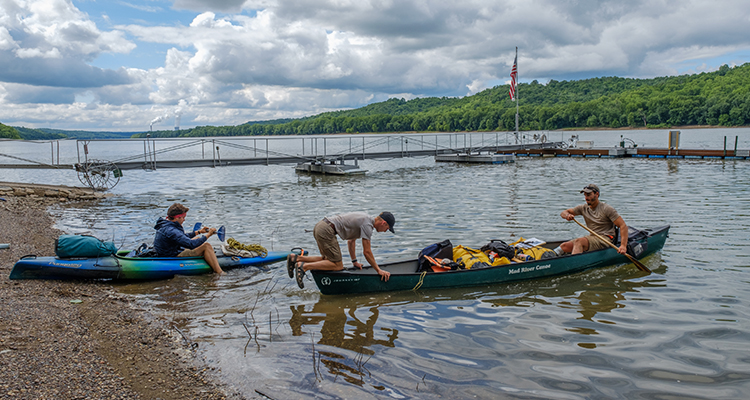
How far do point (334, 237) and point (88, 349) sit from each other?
395 cm

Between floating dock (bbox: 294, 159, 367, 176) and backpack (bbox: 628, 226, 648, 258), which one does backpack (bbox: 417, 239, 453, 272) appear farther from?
floating dock (bbox: 294, 159, 367, 176)

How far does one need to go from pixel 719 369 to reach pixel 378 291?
5.01 meters

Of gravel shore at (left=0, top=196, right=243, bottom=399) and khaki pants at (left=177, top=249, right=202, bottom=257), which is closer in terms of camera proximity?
gravel shore at (left=0, top=196, right=243, bottom=399)

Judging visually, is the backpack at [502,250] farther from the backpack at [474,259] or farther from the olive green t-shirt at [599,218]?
the olive green t-shirt at [599,218]

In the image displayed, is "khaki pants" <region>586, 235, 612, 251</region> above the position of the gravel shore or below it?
above

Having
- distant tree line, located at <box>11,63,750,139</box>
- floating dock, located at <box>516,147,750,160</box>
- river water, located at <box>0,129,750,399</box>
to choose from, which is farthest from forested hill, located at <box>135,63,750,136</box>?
river water, located at <box>0,129,750,399</box>

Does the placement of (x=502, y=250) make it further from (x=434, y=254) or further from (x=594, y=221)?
(x=594, y=221)

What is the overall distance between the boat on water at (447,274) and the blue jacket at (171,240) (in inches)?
121

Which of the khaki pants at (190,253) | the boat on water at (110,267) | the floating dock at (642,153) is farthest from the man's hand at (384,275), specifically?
the floating dock at (642,153)

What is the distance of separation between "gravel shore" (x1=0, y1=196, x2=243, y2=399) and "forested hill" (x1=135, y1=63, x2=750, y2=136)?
121 meters

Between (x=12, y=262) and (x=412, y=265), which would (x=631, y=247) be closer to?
(x=412, y=265)

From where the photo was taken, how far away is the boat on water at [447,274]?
28.1ft

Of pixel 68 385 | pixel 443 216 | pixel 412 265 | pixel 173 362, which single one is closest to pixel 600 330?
pixel 412 265

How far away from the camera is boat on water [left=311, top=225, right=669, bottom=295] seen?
8555mm
